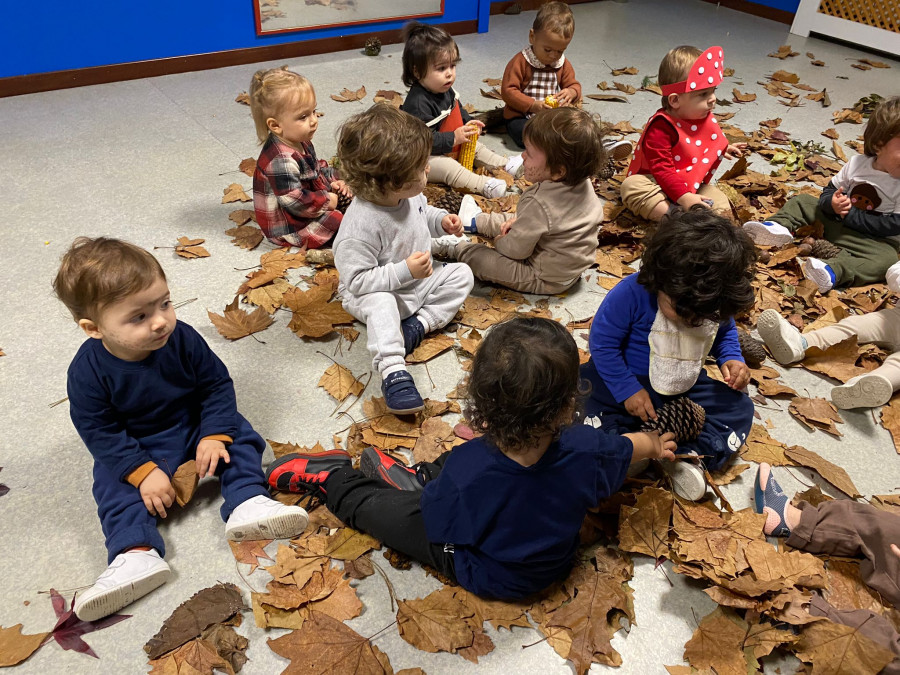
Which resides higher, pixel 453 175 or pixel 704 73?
pixel 704 73

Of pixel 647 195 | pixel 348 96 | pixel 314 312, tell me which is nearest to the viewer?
pixel 314 312

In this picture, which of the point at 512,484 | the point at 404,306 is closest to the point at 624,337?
the point at 512,484

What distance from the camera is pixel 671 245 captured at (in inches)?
78.0

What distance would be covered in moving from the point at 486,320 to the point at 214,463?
141cm

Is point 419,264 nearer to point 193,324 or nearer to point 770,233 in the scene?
point 193,324

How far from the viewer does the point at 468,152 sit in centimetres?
401

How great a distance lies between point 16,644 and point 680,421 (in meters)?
2.03

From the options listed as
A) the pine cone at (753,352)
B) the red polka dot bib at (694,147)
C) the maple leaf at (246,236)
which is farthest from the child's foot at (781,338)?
the maple leaf at (246,236)

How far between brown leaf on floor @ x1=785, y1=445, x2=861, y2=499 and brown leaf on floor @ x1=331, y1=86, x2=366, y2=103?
12.9ft

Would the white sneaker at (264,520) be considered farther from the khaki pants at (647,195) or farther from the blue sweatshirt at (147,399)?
the khaki pants at (647,195)

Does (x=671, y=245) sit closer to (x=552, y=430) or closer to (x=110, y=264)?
(x=552, y=430)

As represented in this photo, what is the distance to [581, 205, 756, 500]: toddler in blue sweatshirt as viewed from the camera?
6.43 feet

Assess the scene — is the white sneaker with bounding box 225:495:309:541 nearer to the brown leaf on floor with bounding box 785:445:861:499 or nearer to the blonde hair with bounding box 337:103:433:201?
the blonde hair with bounding box 337:103:433:201

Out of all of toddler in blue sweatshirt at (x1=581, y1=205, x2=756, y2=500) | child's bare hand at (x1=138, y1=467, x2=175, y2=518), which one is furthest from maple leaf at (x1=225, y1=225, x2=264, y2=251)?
toddler in blue sweatshirt at (x1=581, y1=205, x2=756, y2=500)
